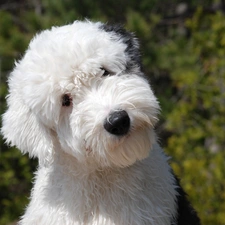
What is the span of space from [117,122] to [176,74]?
4724mm

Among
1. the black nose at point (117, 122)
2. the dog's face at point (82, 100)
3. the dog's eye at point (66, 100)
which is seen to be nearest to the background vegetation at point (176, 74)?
the dog's face at point (82, 100)

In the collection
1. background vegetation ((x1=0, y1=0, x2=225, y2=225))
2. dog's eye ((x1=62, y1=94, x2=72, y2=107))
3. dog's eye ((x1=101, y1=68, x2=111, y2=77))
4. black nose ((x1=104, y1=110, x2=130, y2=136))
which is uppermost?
dog's eye ((x1=101, y1=68, x2=111, y2=77))

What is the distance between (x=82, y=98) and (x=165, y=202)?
73 cm

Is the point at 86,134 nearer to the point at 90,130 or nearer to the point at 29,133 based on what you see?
the point at 90,130

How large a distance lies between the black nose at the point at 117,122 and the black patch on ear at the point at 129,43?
39 cm

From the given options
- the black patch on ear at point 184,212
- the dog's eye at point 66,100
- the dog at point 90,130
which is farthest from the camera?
the black patch on ear at point 184,212

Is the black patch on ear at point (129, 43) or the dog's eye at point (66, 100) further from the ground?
the black patch on ear at point (129, 43)

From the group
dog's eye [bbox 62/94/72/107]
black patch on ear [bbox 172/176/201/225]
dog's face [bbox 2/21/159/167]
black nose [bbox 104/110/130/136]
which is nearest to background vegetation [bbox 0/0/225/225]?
black patch on ear [bbox 172/176/201/225]

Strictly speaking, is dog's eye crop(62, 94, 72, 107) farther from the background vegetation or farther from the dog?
the background vegetation

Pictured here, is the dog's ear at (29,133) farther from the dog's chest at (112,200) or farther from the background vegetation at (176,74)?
the background vegetation at (176,74)

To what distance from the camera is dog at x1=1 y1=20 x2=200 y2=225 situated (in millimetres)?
2641

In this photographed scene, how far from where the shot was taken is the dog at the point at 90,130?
264cm

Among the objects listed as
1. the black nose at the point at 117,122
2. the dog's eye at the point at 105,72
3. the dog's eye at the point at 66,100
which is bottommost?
the black nose at the point at 117,122

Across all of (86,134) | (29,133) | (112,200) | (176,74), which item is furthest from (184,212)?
(176,74)
